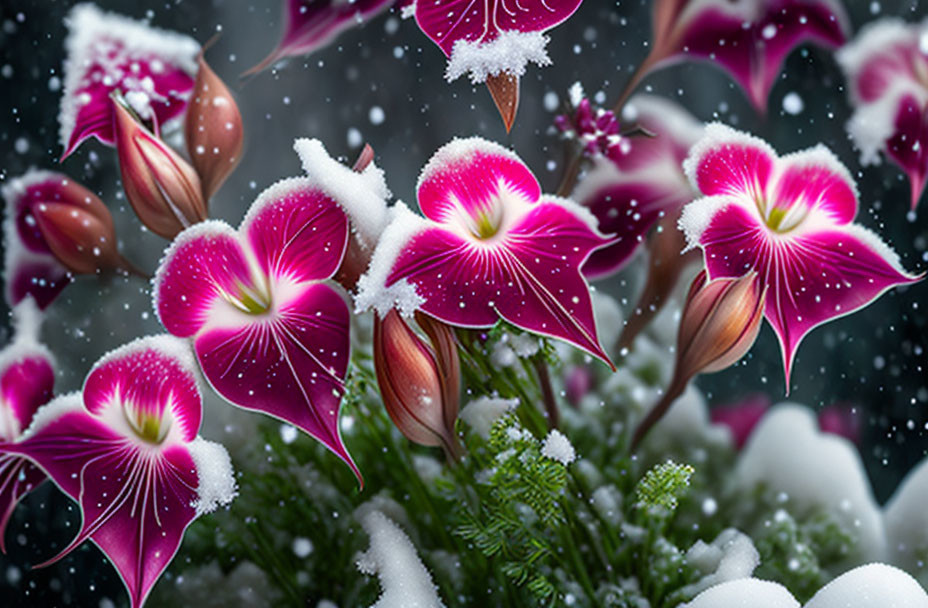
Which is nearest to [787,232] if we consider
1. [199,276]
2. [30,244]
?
[199,276]

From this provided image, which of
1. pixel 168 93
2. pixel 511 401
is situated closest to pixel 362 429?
pixel 511 401

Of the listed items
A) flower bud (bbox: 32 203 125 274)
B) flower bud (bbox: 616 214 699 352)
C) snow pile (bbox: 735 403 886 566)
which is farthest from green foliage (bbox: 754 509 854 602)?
flower bud (bbox: 32 203 125 274)

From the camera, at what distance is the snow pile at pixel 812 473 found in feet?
1.27

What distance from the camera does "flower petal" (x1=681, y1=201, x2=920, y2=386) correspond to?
0.35 meters

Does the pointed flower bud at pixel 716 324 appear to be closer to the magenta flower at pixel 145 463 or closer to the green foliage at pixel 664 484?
the green foliage at pixel 664 484

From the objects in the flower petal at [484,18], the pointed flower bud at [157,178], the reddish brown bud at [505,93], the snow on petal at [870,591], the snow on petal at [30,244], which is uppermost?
the snow on petal at [30,244]

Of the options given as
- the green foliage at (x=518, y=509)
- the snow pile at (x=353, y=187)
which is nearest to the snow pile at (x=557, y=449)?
the green foliage at (x=518, y=509)

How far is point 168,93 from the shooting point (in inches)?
15.4

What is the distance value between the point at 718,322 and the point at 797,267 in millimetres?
38

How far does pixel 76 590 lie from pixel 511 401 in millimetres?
226

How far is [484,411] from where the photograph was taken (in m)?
0.37

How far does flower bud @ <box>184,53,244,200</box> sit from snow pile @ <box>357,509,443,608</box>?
0.52 feet

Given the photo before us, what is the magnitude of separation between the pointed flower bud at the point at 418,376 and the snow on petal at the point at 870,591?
0.55 ft

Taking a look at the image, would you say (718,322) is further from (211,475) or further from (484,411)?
(211,475)
